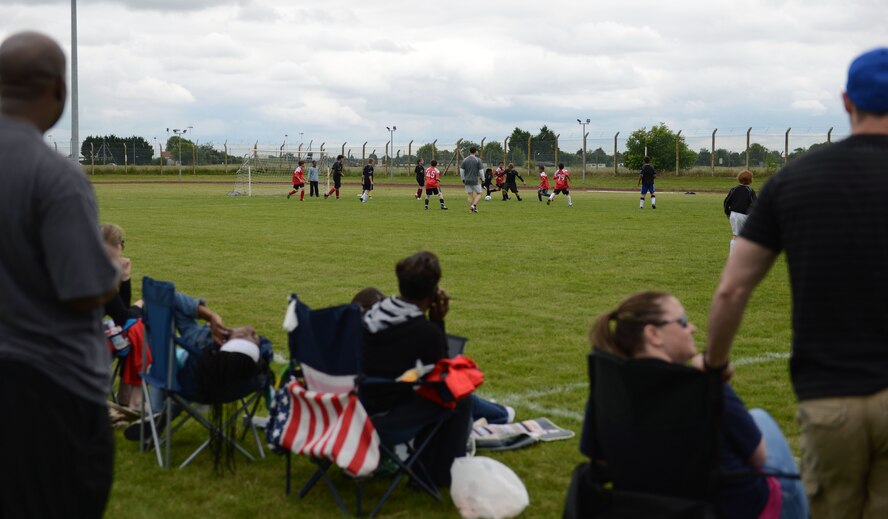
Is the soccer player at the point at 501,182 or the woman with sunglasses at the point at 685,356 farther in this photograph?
the soccer player at the point at 501,182

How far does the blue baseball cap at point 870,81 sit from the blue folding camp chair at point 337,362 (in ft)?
8.21

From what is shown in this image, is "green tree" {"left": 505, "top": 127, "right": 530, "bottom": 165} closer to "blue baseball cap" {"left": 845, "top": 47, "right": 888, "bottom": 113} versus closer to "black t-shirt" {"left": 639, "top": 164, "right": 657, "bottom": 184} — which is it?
"black t-shirt" {"left": 639, "top": 164, "right": 657, "bottom": 184}

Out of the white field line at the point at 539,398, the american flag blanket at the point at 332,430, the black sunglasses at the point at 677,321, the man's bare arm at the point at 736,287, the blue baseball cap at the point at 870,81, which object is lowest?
the white field line at the point at 539,398

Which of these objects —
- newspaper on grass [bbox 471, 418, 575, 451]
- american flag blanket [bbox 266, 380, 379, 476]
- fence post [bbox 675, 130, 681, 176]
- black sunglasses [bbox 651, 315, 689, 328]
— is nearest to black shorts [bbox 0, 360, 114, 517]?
black sunglasses [bbox 651, 315, 689, 328]

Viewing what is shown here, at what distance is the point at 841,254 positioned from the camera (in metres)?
3.02

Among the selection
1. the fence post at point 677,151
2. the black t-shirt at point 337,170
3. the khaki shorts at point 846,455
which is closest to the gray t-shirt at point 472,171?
the black t-shirt at point 337,170

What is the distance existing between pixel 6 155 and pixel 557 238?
17919mm

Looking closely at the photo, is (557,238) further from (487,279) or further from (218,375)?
(218,375)

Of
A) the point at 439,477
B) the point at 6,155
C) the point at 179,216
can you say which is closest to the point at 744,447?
the point at 439,477

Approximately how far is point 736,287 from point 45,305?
2054mm

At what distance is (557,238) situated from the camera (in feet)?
66.8

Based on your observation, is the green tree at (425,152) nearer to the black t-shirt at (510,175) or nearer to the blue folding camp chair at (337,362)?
the black t-shirt at (510,175)

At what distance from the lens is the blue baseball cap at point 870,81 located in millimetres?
3029

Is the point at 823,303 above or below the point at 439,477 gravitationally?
above
